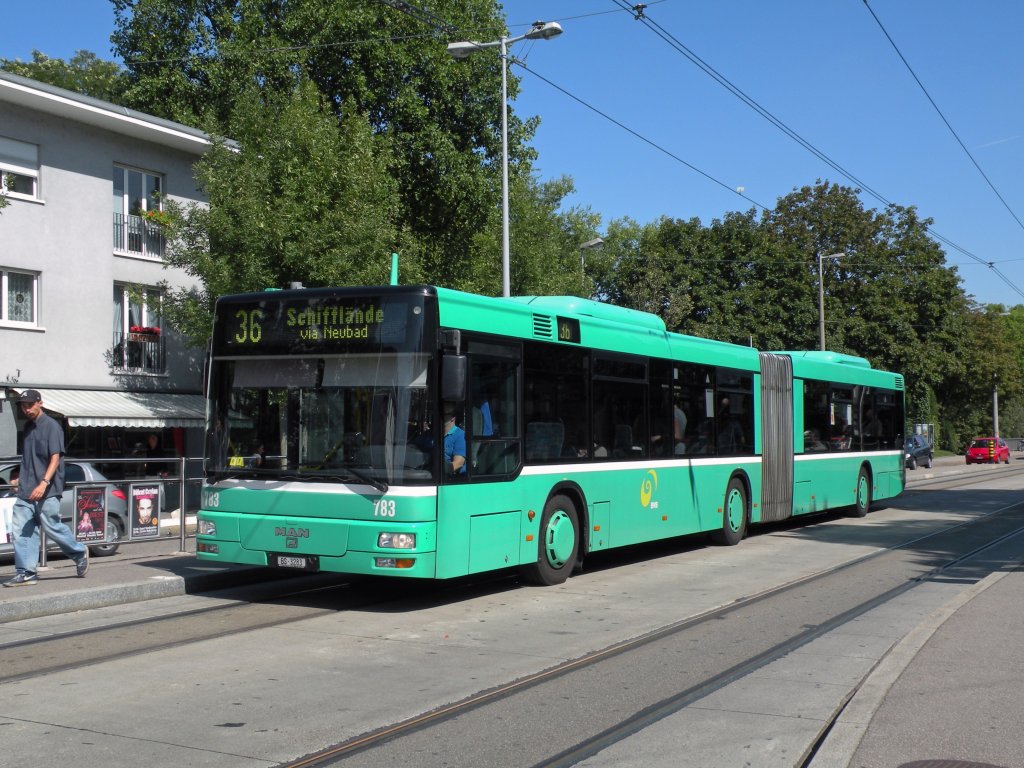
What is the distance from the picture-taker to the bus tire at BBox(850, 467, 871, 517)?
21828 millimetres

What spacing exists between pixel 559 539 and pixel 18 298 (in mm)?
15571

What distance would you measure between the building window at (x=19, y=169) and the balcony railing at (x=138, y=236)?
2.14 metres

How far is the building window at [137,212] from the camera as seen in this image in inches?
975

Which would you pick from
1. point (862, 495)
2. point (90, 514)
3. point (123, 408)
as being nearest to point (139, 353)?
point (123, 408)

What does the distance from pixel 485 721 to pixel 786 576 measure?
24.9 feet

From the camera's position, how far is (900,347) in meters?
50.3

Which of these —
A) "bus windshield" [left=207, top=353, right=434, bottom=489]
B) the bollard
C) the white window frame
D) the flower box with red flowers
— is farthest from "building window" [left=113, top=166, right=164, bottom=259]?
"bus windshield" [left=207, top=353, right=434, bottom=489]

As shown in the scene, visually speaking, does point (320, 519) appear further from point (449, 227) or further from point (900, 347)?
point (900, 347)

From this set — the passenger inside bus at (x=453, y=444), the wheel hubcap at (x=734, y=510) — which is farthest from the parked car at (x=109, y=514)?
the wheel hubcap at (x=734, y=510)

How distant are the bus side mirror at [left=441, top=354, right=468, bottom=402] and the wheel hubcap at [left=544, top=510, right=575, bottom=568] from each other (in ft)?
8.41

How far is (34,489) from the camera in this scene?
10359mm

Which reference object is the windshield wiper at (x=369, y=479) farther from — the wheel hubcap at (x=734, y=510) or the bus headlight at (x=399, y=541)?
the wheel hubcap at (x=734, y=510)

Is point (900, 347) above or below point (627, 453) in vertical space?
above

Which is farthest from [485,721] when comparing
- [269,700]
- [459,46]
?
[459,46]
